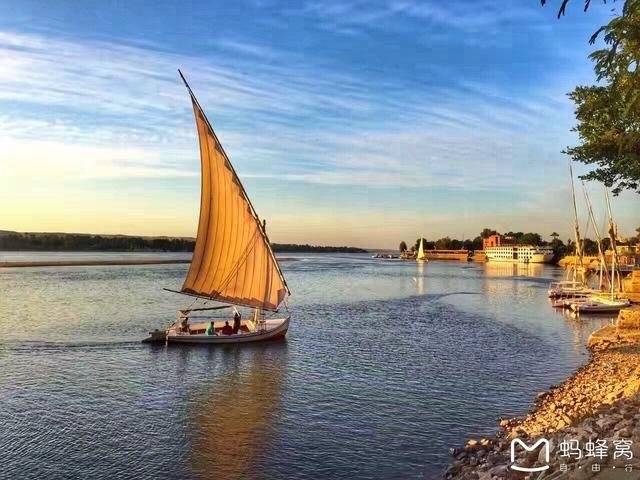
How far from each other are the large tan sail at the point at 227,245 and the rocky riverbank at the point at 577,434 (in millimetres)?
21444

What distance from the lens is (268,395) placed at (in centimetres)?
2530

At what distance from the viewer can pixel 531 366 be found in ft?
103

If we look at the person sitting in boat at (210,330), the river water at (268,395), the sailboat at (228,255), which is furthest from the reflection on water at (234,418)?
the sailboat at (228,255)

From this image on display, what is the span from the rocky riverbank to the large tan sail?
21444mm

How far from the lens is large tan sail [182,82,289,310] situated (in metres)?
39.4

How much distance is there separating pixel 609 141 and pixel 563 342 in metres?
18.3

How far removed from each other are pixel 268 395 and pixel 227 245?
16.7 metres

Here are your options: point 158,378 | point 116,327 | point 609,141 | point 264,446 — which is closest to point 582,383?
point 609,141

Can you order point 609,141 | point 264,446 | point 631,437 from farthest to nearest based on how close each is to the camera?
point 609,141, point 264,446, point 631,437

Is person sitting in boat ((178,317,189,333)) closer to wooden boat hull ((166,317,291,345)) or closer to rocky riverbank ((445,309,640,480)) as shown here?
wooden boat hull ((166,317,291,345))

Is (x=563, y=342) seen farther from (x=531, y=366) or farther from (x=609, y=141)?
(x=609, y=141)

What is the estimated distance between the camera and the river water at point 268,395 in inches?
693

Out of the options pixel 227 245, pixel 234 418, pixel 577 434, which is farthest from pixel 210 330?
pixel 577 434

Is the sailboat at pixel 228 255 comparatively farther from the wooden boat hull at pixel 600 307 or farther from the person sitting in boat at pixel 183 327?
the wooden boat hull at pixel 600 307
